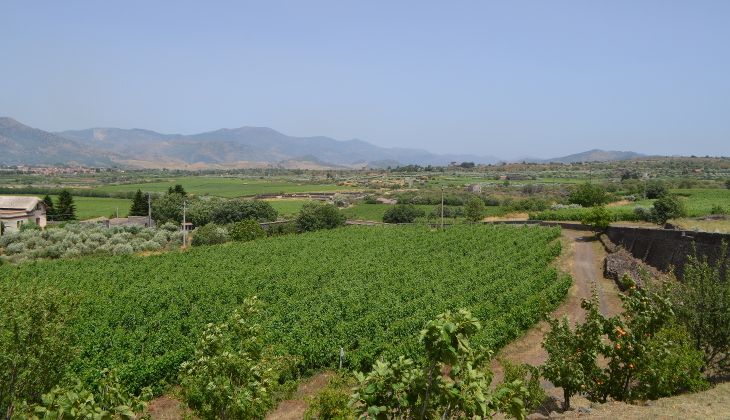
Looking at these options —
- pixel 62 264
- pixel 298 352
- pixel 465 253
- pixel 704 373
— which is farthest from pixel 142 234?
pixel 704 373

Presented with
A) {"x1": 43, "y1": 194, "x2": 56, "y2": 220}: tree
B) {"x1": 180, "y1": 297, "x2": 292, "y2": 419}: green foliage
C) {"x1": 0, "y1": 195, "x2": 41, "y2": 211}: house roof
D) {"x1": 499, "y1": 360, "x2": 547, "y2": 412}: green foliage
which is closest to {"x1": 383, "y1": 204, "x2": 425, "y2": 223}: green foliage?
{"x1": 0, "y1": 195, "x2": 41, "y2": 211}: house roof

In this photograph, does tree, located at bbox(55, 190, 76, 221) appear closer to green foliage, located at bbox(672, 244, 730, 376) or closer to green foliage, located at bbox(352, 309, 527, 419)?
green foliage, located at bbox(672, 244, 730, 376)

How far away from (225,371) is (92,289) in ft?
81.5

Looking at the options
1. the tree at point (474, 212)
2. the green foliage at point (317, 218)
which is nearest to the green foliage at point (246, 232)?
the green foliage at point (317, 218)

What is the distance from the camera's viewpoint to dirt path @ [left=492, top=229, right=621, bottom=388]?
846 inches

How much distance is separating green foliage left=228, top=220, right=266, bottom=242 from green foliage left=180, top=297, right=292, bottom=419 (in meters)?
48.1

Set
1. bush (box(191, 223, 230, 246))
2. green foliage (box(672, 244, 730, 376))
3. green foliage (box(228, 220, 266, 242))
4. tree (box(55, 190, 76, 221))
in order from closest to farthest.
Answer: green foliage (box(672, 244, 730, 376)), bush (box(191, 223, 230, 246)), green foliage (box(228, 220, 266, 242)), tree (box(55, 190, 76, 221))

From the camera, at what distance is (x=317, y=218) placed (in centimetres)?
6288

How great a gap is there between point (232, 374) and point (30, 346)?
4064mm

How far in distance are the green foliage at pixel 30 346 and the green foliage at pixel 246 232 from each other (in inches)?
1815

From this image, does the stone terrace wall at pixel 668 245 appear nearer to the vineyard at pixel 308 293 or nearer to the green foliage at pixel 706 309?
the vineyard at pixel 308 293

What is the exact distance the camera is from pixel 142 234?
5441 centimetres

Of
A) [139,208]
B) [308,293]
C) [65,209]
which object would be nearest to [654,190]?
[308,293]

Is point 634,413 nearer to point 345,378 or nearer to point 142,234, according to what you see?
point 345,378
